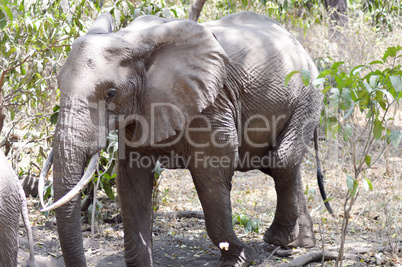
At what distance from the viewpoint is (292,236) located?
5.38 m

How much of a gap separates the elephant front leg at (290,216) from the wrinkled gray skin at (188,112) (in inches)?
0.4

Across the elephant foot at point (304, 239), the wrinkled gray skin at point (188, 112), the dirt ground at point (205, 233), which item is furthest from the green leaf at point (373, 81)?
the elephant foot at point (304, 239)

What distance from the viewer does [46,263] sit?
5.07 m

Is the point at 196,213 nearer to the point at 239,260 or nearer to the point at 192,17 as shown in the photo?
the point at 239,260

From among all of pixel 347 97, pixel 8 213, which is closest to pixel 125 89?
pixel 8 213

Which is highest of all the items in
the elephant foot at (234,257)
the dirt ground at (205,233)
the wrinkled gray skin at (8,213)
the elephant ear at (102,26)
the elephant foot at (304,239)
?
the elephant ear at (102,26)

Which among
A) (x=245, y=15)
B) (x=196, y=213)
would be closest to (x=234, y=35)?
(x=245, y=15)

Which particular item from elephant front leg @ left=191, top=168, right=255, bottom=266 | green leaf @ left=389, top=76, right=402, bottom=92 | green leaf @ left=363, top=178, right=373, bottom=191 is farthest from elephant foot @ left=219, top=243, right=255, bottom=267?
green leaf @ left=389, top=76, right=402, bottom=92

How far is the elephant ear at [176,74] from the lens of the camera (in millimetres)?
4031

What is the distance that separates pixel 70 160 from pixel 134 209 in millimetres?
1269

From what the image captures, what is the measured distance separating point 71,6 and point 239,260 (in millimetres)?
3573

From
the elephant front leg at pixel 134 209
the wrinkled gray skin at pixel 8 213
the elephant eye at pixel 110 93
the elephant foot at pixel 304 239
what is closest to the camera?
the wrinkled gray skin at pixel 8 213

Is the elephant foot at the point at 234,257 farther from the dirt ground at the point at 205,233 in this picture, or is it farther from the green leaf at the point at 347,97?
the green leaf at the point at 347,97

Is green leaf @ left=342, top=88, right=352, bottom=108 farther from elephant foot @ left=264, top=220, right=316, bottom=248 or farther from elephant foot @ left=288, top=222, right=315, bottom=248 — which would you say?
elephant foot @ left=288, top=222, right=315, bottom=248
